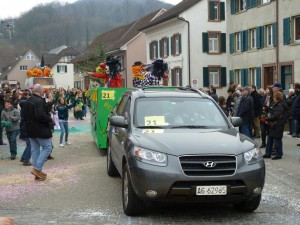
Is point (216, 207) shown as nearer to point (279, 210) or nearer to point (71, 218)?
point (279, 210)

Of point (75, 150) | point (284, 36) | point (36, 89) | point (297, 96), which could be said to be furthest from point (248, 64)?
point (36, 89)

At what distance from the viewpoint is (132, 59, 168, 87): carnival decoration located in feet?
49.5

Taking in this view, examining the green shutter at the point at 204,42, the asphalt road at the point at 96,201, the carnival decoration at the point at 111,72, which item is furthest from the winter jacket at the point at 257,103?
the green shutter at the point at 204,42

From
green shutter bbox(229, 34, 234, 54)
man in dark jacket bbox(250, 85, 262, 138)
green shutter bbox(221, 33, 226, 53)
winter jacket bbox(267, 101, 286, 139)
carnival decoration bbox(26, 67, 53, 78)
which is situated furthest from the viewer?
green shutter bbox(221, 33, 226, 53)

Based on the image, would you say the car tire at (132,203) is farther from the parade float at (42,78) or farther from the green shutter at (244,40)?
the parade float at (42,78)

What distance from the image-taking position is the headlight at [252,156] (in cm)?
625

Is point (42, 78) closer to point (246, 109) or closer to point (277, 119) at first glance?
point (246, 109)

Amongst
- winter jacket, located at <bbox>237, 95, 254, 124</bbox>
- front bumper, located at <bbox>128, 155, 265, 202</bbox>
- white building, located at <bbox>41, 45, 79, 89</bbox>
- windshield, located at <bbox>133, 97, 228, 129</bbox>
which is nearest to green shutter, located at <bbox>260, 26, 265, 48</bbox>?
winter jacket, located at <bbox>237, 95, 254, 124</bbox>

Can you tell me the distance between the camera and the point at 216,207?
22.9 ft

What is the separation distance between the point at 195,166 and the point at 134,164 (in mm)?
776

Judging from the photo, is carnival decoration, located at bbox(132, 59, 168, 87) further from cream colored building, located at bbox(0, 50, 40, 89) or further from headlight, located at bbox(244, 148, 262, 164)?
cream colored building, located at bbox(0, 50, 40, 89)

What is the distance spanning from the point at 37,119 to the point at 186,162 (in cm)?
393

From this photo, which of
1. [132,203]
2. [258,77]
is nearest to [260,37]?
[258,77]

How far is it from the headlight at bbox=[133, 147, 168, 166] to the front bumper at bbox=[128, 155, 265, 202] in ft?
0.18
